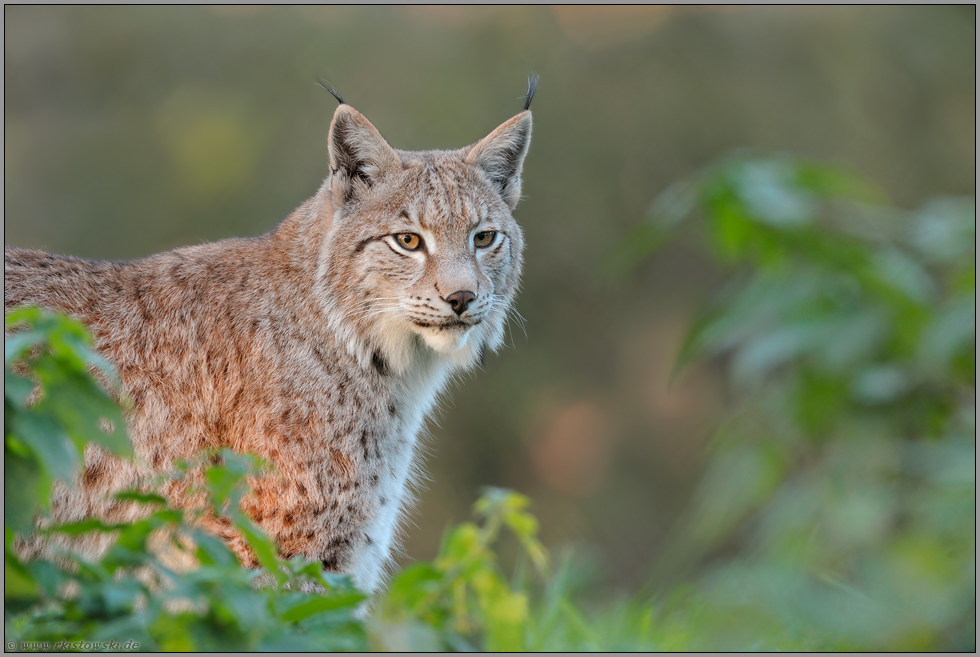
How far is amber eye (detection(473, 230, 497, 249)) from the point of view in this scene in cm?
354

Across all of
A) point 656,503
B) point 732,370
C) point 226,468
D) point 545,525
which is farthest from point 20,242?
point 732,370

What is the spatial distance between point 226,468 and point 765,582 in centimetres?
96

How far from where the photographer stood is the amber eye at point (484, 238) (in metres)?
3.54

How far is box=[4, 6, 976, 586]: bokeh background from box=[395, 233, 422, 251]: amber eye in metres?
4.16

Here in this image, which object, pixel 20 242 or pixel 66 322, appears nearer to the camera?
pixel 66 322

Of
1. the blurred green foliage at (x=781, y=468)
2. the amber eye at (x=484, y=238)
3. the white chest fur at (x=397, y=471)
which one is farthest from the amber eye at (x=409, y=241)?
the blurred green foliage at (x=781, y=468)

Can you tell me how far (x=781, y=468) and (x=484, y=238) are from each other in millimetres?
2213

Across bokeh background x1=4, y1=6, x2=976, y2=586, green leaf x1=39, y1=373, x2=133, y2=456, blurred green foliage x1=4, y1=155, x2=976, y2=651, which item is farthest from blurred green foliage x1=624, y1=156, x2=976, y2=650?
bokeh background x1=4, y1=6, x2=976, y2=586

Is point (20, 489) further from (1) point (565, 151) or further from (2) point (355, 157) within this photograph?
(1) point (565, 151)

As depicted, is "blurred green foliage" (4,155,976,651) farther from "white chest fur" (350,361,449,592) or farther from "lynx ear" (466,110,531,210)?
"lynx ear" (466,110,531,210)

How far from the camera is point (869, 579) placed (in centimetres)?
117

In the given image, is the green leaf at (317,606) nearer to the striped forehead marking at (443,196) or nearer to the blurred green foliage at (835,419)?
the blurred green foliage at (835,419)

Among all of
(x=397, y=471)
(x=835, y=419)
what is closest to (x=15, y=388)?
(x=835, y=419)

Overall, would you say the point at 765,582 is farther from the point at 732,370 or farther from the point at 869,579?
the point at 732,370
